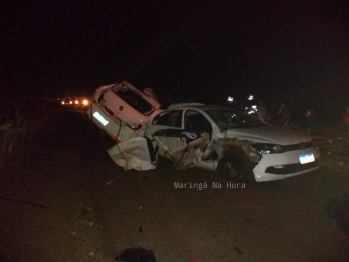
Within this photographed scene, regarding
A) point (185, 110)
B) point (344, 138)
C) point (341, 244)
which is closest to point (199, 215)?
point (341, 244)

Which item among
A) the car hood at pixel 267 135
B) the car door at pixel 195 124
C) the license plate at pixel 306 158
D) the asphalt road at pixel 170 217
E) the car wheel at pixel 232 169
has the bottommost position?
the asphalt road at pixel 170 217

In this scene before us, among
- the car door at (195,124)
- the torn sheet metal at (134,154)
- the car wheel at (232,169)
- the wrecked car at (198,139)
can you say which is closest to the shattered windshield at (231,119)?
the wrecked car at (198,139)

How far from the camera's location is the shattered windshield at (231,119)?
8258mm

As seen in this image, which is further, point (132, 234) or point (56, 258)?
point (132, 234)

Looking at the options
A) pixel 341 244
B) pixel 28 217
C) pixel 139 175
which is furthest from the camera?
pixel 139 175

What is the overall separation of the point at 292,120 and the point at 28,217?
13.9 m

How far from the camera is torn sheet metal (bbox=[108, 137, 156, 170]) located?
844 cm

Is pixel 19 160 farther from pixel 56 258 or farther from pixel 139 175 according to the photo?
pixel 56 258

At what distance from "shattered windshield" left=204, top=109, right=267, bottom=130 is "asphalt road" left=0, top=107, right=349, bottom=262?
111cm

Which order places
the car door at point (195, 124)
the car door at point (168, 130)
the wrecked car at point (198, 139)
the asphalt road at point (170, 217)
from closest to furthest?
1. the asphalt road at point (170, 217)
2. the wrecked car at point (198, 139)
3. the car door at point (195, 124)
4. the car door at point (168, 130)

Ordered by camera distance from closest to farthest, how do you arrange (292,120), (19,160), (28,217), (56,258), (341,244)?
(56,258), (341,244), (28,217), (19,160), (292,120)

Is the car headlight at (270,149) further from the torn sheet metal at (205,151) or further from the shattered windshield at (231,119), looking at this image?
the shattered windshield at (231,119)

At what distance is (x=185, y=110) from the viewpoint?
346 inches

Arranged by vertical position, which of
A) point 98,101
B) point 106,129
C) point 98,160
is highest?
point 98,101
